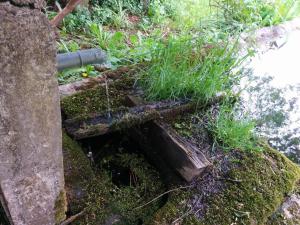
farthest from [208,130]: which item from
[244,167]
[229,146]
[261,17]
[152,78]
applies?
[261,17]

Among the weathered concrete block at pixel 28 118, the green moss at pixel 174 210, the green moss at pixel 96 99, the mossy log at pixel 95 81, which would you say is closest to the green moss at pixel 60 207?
the weathered concrete block at pixel 28 118

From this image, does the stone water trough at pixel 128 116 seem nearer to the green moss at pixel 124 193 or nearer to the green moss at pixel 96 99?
the green moss at pixel 96 99

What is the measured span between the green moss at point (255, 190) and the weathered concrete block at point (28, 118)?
2.93 feet

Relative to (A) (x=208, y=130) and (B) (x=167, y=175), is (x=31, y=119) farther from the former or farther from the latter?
(A) (x=208, y=130)

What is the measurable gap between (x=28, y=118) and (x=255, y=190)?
54.8 inches

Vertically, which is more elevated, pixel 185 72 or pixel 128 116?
pixel 185 72

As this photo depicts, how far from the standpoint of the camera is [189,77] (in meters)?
2.20

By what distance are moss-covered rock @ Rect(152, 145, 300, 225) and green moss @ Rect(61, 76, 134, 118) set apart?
2.51 feet

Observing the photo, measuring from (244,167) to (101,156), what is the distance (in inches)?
36.3

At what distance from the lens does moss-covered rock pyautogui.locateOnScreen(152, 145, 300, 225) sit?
170cm

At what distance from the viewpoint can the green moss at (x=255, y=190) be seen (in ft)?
5.68

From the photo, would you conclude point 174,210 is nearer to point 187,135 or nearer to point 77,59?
point 187,135

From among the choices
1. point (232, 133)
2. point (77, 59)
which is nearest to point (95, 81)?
point (77, 59)

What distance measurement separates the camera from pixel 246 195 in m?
1.82
